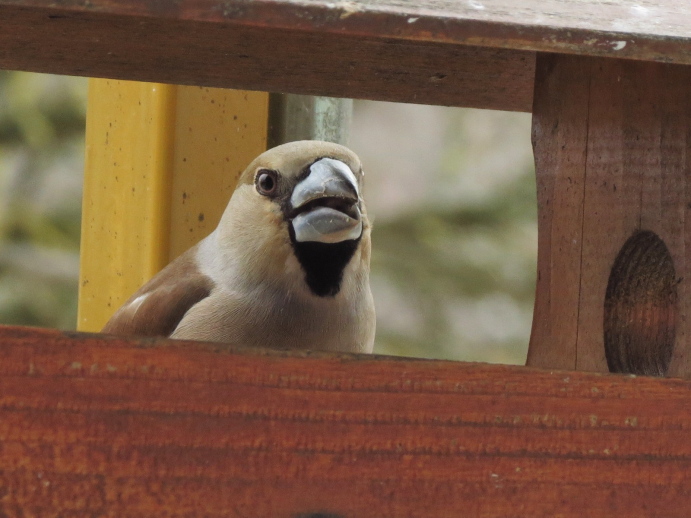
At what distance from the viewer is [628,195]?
5.53 feet

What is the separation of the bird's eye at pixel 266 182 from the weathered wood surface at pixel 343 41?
197mm

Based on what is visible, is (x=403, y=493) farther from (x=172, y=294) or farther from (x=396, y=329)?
(x=396, y=329)

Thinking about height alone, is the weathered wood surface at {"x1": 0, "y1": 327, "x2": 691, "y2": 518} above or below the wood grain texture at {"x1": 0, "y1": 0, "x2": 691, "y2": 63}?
below

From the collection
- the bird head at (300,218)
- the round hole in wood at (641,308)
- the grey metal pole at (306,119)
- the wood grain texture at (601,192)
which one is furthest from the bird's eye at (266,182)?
the round hole in wood at (641,308)

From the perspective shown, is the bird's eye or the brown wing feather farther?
the brown wing feather

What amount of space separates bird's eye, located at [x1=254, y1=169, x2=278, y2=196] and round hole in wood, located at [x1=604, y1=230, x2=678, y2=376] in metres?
0.76

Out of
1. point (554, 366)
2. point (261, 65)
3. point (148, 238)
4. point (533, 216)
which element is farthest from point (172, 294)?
point (533, 216)

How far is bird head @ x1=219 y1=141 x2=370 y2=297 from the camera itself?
1.90 m

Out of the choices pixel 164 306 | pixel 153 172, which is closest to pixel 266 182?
pixel 164 306

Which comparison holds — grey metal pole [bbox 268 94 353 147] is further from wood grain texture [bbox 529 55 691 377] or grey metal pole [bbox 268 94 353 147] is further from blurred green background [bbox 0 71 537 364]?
blurred green background [bbox 0 71 537 364]

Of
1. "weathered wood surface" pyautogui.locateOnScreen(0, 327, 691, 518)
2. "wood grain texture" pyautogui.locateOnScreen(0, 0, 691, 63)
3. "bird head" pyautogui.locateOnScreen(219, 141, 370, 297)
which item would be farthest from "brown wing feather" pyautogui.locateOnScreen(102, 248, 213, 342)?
"wood grain texture" pyautogui.locateOnScreen(0, 0, 691, 63)

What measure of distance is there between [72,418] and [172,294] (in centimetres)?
103

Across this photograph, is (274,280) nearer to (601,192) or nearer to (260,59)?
(260,59)

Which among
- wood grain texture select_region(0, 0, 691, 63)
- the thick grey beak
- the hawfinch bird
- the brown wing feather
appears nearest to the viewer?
wood grain texture select_region(0, 0, 691, 63)
